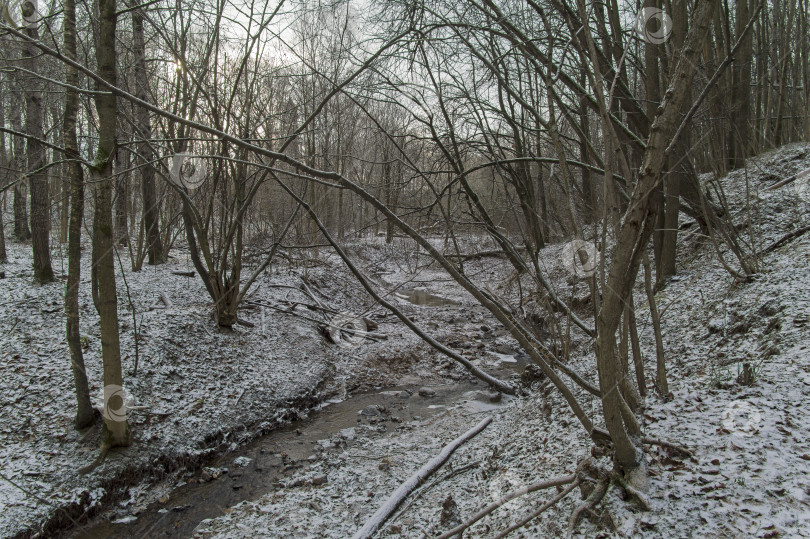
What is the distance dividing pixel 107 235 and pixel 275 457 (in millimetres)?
2809

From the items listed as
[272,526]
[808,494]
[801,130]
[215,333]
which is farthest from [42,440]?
[801,130]

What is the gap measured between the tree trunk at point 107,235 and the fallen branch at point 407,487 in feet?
8.76

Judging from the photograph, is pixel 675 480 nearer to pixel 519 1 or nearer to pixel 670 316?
pixel 670 316

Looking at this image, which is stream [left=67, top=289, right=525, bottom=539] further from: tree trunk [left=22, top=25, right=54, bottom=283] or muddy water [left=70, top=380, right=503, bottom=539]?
tree trunk [left=22, top=25, right=54, bottom=283]

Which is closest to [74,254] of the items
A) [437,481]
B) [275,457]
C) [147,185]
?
[275,457]

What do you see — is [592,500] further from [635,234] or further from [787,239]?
[787,239]

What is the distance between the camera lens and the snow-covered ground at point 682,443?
6.16ft

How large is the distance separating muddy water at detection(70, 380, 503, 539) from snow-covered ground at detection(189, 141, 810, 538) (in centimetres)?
23

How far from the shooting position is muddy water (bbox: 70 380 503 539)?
3.71 meters

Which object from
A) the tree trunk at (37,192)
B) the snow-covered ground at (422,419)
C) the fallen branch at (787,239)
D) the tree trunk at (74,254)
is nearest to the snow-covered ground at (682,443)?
the snow-covered ground at (422,419)

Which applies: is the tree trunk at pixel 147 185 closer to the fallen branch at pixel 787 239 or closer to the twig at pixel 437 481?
the twig at pixel 437 481

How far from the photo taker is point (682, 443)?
226cm

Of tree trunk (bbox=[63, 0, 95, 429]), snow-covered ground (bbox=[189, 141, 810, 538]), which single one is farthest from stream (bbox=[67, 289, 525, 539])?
tree trunk (bbox=[63, 0, 95, 429])

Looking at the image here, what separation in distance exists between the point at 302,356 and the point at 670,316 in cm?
534
